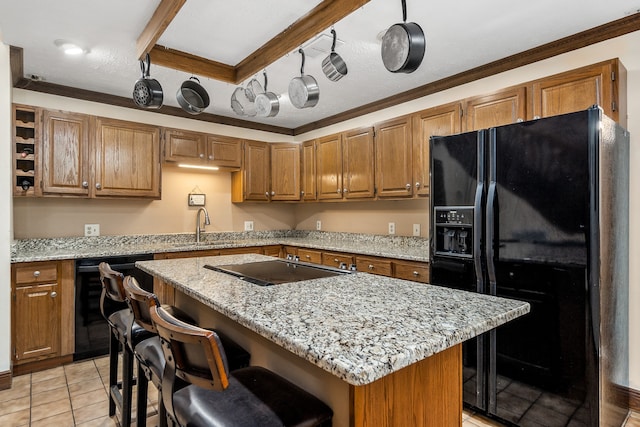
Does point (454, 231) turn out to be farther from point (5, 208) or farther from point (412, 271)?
point (5, 208)

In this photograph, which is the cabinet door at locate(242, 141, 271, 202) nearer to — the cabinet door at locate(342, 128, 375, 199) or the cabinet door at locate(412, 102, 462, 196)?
the cabinet door at locate(342, 128, 375, 199)

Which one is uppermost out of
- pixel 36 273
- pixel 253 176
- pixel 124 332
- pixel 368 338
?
pixel 253 176

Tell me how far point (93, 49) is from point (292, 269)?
219 centimetres

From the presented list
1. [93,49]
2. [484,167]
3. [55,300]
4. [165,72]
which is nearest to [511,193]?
[484,167]

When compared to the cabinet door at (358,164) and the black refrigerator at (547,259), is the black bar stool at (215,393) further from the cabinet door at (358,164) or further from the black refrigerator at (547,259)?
the cabinet door at (358,164)

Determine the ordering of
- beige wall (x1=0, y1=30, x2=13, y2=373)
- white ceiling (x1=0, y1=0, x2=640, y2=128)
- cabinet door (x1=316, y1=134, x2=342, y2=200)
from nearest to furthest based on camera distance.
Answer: white ceiling (x1=0, y1=0, x2=640, y2=128), beige wall (x1=0, y1=30, x2=13, y2=373), cabinet door (x1=316, y1=134, x2=342, y2=200)

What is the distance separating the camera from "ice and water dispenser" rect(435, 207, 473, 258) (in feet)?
7.50

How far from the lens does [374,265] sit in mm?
3125

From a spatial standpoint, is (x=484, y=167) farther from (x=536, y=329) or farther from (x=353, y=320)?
(x=353, y=320)

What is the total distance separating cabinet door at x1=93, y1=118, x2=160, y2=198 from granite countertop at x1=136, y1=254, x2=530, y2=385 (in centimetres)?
213

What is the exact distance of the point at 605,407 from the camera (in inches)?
73.2

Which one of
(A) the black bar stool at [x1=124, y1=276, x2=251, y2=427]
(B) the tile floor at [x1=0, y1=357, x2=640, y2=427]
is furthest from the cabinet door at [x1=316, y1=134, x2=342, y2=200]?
(A) the black bar stool at [x1=124, y1=276, x2=251, y2=427]

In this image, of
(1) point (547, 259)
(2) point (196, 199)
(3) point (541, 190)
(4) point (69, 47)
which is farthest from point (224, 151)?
(1) point (547, 259)

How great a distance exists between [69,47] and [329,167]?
8.22 feet
